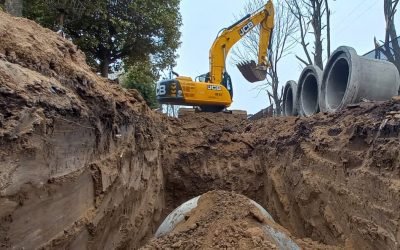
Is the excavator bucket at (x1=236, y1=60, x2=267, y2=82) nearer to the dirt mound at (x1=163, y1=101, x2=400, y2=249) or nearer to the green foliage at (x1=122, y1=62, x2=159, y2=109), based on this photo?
the dirt mound at (x1=163, y1=101, x2=400, y2=249)

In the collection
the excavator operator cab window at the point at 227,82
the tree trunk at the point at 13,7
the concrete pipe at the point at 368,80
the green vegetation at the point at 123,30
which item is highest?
the green vegetation at the point at 123,30

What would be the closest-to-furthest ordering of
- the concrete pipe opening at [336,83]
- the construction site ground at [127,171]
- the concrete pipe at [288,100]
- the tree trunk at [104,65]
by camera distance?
1. the construction site ground at [127,171]
2. the concrete pipe opening at [336,83]
3. the concrete pipe at [288,100]
4. the tree trunk at [104,65]

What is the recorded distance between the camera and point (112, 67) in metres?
15.6

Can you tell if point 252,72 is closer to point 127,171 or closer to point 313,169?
point 313,169

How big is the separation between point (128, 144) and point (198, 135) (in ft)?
10.3

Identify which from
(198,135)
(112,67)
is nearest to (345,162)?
(198,135)

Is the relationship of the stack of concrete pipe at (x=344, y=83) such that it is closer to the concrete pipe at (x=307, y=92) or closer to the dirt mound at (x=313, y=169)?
the concrete pipe at (x=307, y=92)

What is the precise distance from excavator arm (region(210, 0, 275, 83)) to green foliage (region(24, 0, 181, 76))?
12.1ft

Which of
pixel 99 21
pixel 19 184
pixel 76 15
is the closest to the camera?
pixel 19 184

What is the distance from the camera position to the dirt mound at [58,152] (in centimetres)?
216

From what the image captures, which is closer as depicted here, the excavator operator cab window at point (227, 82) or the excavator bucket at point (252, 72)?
the excavator operator cab window at point (227, 82)

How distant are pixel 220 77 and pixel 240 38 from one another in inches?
51.2

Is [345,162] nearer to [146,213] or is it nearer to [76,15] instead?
[146,213]

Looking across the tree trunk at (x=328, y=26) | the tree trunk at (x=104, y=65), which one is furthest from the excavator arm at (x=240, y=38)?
the tree trunk at (x=328, y=26)
